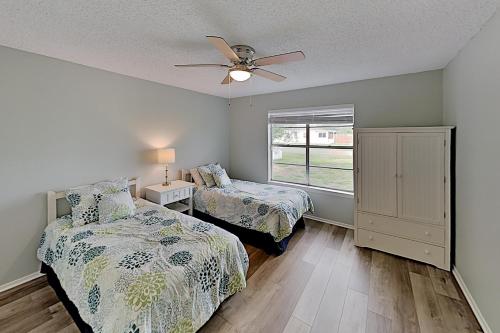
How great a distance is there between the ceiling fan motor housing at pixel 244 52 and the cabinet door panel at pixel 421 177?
6.69ft

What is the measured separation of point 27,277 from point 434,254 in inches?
177

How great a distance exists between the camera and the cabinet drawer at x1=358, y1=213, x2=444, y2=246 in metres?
2.61

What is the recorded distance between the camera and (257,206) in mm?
3131

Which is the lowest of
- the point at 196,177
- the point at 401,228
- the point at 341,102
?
the point at 401,228

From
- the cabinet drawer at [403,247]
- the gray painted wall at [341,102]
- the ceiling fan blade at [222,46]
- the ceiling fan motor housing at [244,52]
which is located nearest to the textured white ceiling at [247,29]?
the ceiling fan motor housing at [244,52]

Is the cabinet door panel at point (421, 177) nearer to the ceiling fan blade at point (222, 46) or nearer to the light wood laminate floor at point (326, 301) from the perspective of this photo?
the light wood laminate floor at point (326, 301)

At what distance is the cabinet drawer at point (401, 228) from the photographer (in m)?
2.61

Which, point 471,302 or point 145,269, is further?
point 471,302

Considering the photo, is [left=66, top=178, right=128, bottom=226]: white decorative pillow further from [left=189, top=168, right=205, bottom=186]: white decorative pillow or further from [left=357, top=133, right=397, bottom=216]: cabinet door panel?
[left=357, top=133, right=397, bottom=216]: cabinet door panel

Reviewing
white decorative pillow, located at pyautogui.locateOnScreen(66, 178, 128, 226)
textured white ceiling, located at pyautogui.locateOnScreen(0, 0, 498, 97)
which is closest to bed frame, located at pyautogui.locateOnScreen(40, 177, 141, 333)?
white decorative pillow, located at pyautogui.locateOnScreen(66, 178, 128, 226)

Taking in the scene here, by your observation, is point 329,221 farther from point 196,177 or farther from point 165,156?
point 165,156

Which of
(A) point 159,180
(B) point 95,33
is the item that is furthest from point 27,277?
(B) point 95,33

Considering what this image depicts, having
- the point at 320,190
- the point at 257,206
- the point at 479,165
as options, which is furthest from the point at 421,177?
A: the point at 257,206

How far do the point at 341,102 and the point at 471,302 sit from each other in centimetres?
278
